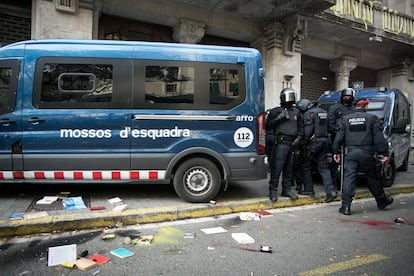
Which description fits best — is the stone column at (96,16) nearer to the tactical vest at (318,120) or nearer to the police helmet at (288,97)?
the police helmet at (288,97)

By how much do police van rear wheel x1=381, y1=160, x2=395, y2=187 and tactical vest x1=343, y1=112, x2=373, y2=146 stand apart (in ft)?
8.08

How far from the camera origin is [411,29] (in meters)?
14.7

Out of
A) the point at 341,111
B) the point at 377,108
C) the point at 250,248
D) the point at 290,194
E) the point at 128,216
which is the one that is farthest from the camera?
the point at 377,108

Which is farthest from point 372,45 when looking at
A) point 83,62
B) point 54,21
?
point 83,62

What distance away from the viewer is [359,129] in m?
5.32

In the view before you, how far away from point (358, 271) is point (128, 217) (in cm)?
285

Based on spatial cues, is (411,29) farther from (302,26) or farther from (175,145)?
(175,145)

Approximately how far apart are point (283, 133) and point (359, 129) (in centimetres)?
117

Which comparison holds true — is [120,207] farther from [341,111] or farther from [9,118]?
[341,111]

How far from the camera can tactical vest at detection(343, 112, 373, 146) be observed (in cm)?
528

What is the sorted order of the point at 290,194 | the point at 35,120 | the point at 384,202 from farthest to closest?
the point at 290,194, the point at 384,202, the point at 35,120

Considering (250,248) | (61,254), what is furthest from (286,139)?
(61,254)

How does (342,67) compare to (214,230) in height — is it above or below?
above

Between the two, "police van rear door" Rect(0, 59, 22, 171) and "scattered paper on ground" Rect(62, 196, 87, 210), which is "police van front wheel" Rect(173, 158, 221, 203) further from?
"police van rear door" Rect(0, 59, 22, 171)
